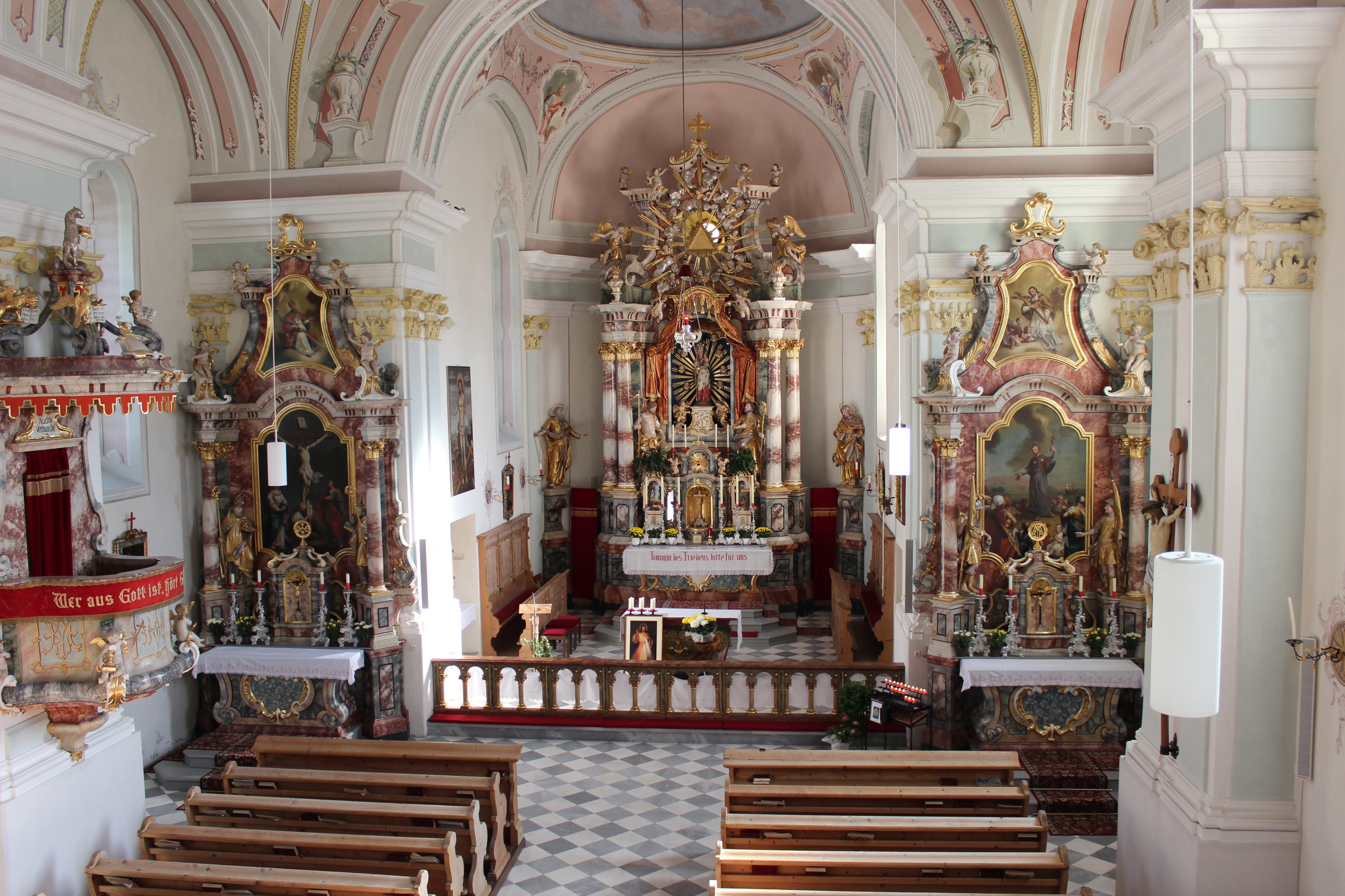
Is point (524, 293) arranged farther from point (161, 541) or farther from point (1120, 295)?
point (1120, 295)

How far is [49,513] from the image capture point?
21.8 ft

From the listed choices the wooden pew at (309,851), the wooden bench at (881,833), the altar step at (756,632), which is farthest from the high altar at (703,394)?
the wooden pew at (309,851)

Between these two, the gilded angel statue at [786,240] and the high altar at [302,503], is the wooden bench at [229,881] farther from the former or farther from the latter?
the gilded angel statue at [786,240]

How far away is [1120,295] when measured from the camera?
9.66 meters

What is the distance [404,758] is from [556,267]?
9.65 m

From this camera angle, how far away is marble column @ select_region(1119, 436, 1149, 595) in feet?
30.8

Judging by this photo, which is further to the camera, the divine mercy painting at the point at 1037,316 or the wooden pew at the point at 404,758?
the divine mercy painting at the point at 1037,316

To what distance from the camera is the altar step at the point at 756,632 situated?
47.7 ft

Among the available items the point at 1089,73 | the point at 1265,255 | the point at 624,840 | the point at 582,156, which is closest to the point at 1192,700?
the point at 1265,255

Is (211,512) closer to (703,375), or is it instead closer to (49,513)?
(49,513)

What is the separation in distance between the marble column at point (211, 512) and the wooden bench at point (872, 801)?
6.10m

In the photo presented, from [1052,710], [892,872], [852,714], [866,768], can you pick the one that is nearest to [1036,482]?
[1052,710]

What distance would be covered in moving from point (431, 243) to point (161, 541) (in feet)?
13.7

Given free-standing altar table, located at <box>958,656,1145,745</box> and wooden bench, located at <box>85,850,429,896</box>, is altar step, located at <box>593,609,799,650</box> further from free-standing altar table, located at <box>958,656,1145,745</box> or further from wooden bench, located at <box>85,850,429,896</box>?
wooden bench, located at <box>85,850,429,896</box>
